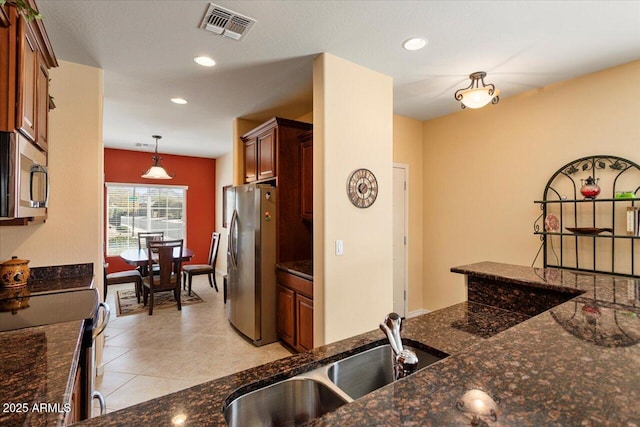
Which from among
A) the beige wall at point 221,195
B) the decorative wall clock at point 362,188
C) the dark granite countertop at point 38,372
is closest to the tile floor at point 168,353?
the dark granite countertop at point 38,372

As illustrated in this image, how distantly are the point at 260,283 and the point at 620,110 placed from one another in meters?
3.73

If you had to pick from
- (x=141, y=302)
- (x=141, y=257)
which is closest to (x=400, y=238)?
(x=141, y=257)

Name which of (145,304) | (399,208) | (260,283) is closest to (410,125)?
(399,208)

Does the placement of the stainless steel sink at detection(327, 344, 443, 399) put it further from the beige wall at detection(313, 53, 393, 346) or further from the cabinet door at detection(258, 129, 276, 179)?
the cabinet door at detection(258, 129, 276, 179)

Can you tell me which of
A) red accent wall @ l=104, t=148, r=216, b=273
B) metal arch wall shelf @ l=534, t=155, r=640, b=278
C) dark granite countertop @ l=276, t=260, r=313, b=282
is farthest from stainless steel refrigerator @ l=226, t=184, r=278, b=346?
red accent wall @ l=104, t=148, r=216, b=273

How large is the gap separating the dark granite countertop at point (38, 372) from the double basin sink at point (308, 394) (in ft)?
1.63

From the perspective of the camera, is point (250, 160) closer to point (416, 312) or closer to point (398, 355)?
point (416, 312)

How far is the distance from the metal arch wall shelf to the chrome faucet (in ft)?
8.99

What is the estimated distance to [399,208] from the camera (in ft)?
13.9

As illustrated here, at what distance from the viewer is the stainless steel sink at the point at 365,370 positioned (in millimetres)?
1163

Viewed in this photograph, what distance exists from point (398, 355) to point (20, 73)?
7.13 ft

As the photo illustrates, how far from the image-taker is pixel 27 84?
171cm

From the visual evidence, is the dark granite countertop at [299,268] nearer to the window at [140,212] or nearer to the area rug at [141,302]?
the area rug at [141,302]

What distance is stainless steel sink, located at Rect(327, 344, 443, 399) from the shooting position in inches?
45.8
